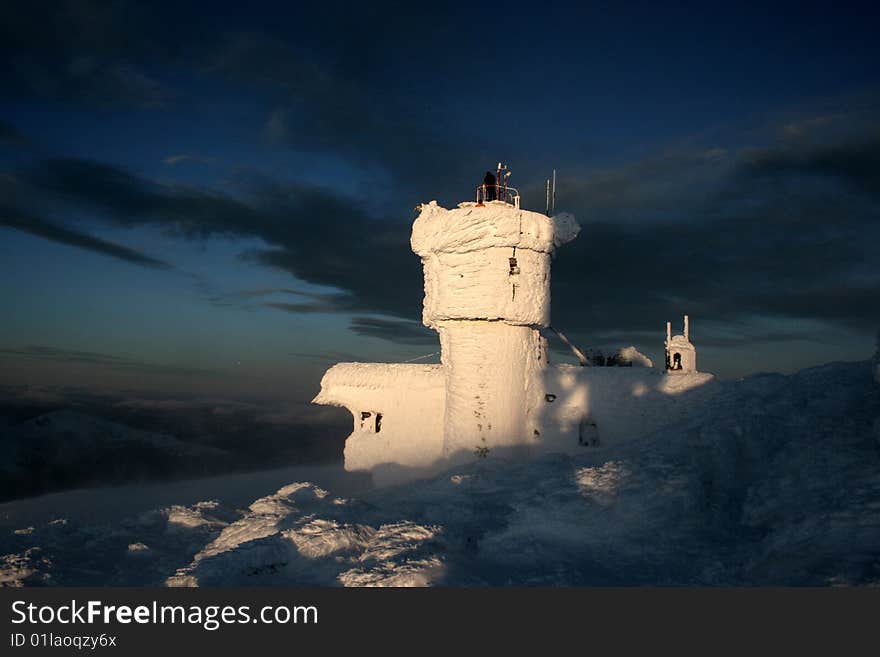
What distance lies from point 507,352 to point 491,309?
4.63 feet

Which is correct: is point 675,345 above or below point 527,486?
above

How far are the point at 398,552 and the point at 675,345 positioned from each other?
11.0 metres

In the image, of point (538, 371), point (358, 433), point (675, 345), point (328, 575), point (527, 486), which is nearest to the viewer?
point (328, 575)

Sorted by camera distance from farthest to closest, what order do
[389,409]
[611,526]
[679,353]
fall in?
[389,409] → [679,353] → [611,526]

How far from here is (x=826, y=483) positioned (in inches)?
364

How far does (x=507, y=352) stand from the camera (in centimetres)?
1856

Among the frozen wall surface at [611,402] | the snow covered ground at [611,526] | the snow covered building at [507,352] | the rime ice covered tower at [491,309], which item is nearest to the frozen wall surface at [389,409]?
the snow covered building at [507,352]

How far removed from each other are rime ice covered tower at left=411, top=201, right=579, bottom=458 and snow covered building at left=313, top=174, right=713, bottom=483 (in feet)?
0.09

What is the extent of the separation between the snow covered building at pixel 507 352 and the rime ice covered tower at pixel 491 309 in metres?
0.03

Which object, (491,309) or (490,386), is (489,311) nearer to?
(491,309)

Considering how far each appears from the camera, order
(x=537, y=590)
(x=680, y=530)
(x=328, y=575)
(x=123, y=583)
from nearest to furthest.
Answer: (x=537, y=590)
(x=328, y=575)
(x=680, y=530)
(x=123, y=583)

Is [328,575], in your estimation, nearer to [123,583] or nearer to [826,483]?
[123,583]

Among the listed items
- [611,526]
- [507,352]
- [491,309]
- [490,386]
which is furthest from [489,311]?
[611,526]

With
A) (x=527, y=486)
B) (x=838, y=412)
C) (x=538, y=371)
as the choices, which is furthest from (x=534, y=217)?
(x=838, y=412)
